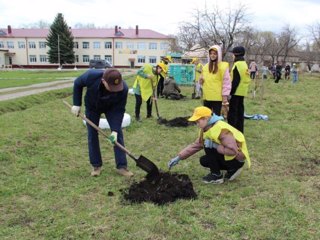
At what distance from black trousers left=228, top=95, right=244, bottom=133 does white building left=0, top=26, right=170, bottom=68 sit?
6181 cm

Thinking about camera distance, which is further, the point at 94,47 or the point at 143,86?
the point at 94,47

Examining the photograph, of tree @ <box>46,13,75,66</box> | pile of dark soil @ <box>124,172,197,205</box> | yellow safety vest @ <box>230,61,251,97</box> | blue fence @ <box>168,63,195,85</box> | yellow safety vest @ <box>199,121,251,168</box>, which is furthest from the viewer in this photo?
tree @ <box>46,13,75,66</box>

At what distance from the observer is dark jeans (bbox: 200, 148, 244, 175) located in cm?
420

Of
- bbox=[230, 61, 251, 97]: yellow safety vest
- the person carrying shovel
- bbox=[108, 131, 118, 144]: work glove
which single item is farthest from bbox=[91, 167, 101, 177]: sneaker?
bbox=[230, 61, 251, 97]: yellow safety vest

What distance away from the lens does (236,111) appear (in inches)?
245

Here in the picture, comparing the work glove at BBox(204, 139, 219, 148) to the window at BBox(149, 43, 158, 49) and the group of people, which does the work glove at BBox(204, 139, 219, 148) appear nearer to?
the group of people

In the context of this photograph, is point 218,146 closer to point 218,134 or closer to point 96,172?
point 218,134

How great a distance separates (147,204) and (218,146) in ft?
3.54

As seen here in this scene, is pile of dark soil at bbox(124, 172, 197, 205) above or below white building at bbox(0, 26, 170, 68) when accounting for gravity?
below

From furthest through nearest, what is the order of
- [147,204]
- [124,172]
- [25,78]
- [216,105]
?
1. [25,78]
2. [216,105]
3. [124,172]
4. [147,204]

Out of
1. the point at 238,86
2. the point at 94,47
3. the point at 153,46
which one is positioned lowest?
the point at 238,86

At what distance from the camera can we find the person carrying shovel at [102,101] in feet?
13.5

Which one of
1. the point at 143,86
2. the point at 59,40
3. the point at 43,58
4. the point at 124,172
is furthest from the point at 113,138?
the point at 43,58

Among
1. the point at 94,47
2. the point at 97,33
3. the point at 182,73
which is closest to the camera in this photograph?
the point at 182,73
